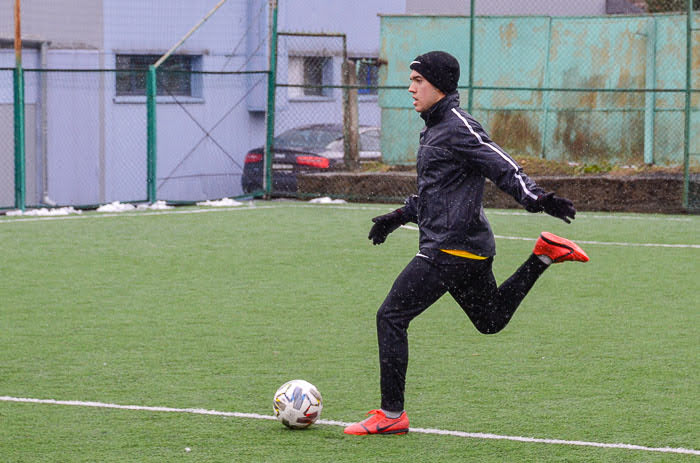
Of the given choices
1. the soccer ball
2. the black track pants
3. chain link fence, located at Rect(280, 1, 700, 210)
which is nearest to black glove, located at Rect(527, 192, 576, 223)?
the black track pants

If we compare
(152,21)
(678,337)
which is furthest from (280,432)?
(152,21)

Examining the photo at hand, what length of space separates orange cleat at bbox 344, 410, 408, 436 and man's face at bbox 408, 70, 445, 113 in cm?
159

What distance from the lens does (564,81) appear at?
22.1 meters

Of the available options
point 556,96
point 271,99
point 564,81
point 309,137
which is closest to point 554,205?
point 271,99

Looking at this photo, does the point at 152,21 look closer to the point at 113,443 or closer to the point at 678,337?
the point at 678,337

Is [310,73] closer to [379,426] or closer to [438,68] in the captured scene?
[438,68]

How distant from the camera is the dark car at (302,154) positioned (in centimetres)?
1948

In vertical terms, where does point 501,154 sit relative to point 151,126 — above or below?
below

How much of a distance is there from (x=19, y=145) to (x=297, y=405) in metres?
11.7

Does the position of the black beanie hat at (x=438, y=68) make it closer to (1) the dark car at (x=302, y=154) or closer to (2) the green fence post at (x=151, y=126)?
(2) the green fence post at (x=151, y=126)

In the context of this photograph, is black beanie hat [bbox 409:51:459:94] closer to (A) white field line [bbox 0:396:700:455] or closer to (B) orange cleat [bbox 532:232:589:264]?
(B) orange cleat [bbox 532:232:589:264]

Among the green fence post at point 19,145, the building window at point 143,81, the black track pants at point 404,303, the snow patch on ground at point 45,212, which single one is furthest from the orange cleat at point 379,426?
the building window at point 143,81

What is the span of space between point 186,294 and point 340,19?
1909cm

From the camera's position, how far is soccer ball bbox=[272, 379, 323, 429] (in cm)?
605
